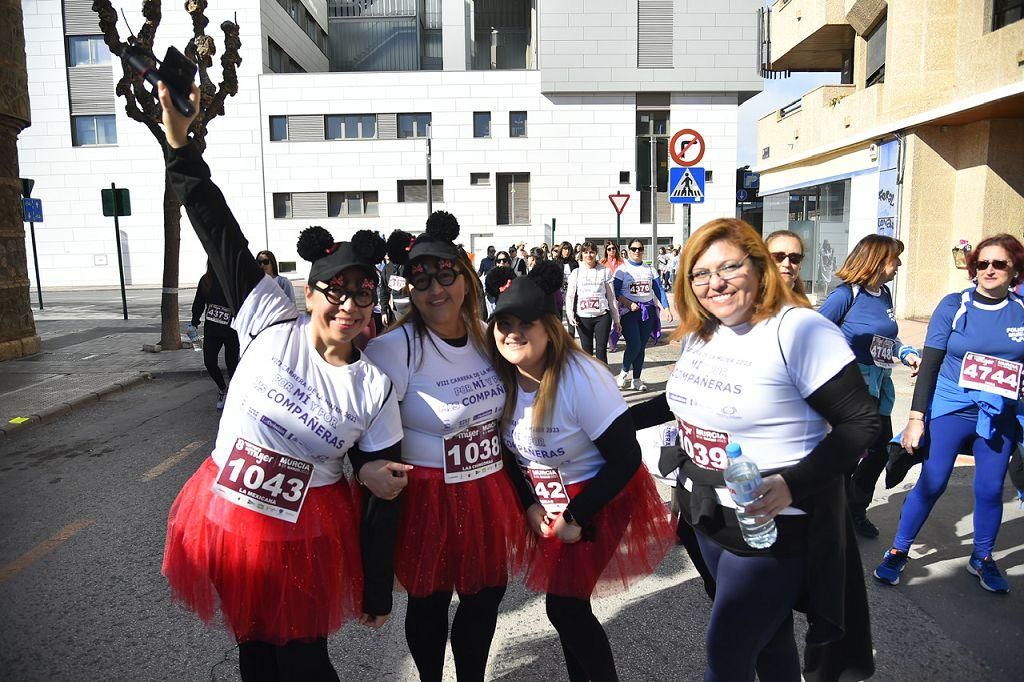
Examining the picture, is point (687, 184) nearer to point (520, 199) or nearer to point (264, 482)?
point (264, 482)

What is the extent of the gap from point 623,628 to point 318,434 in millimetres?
1971

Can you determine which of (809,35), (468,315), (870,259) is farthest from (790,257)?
(809,35)

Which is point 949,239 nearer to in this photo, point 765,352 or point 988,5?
point 988,5

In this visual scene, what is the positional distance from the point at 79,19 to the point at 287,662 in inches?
1630

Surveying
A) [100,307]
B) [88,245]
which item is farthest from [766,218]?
[88,245]

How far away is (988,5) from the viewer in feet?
41.3

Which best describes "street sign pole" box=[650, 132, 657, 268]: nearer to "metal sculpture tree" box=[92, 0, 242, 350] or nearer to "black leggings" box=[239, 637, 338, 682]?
"metal sculpture tree" box=[92, 0, 242, 350]

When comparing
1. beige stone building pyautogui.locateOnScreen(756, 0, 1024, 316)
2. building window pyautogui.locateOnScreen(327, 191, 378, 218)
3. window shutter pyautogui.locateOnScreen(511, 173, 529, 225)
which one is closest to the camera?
beige stone building pyautogui.locateOnScreen(756, 0, 1024, 316)

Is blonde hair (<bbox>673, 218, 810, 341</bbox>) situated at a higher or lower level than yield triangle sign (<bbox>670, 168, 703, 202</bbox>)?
lower

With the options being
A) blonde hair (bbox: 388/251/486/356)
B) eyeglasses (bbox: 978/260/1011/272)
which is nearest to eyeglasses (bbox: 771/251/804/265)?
eyeglasses (bbox: 978/260/1011/272)

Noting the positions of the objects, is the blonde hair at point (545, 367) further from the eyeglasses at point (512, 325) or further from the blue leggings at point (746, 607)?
the blue leggings at point (746, 607)

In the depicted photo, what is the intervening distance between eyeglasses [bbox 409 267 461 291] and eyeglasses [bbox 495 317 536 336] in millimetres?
226

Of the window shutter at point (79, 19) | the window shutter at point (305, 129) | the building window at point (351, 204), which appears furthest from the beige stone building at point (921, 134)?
the window shutter at point (79, 19)

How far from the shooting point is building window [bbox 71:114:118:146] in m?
34.9
